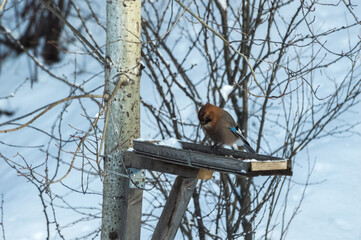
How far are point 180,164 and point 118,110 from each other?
58 cm

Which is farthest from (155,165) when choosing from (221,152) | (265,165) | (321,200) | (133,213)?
(321,200)

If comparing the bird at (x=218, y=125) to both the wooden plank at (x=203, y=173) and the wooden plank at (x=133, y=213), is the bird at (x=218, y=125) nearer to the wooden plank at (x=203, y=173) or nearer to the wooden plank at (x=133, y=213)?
the wooden plank at (x=203, y=173)

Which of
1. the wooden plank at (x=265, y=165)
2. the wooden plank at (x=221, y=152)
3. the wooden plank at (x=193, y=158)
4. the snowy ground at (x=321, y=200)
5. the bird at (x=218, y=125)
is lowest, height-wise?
the wooden plank at (x=265, y=165)

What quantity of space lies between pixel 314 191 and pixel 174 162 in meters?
3.63

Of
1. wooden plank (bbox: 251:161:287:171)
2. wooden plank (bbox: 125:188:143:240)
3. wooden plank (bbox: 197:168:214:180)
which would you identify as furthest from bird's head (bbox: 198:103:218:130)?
wooden plank (bbox: 251:161:287:171)

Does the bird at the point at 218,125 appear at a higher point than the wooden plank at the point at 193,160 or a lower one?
higher

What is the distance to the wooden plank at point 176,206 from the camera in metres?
3.75

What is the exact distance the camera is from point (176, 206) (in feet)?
12.4

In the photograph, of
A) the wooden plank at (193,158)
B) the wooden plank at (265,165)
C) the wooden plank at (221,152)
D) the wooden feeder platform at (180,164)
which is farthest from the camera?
the wooden plank at (221,152)

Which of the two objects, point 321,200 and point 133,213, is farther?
point 321,200

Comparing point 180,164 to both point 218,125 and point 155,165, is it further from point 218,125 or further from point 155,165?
point 218,125

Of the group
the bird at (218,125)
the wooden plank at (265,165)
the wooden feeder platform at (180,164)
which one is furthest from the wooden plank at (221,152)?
the wooden plank at (265,165)

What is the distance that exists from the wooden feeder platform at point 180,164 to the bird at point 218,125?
4.6 inches

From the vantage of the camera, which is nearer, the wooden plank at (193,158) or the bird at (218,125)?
the wooden plank at (193,158)
